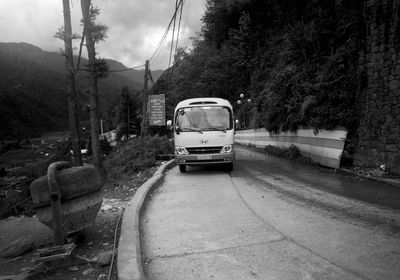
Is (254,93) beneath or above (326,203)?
above

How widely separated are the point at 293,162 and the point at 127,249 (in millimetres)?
11430

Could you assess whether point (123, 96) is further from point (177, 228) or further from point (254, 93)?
point (177, 228)

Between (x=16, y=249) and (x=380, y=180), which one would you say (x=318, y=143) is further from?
(x=16, y=249)

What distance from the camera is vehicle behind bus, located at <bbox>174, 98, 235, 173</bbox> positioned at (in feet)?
39.1

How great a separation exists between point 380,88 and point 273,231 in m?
7.42

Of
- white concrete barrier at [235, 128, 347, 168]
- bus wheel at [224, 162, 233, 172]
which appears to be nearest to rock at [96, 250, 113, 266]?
bus wheel at [224, 162, 233, 172]

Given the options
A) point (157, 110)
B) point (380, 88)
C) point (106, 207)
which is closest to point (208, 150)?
point (106, 207)

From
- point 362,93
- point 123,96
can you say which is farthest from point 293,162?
point 123,96

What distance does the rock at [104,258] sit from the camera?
4.48m

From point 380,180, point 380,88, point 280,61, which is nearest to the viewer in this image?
point 380,180

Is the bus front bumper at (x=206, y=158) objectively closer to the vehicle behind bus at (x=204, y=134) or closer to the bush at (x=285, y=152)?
the vehicle behind bus at (x=204, y=134)

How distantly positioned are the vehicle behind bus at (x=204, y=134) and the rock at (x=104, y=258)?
7.35m

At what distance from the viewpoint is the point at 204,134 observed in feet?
39.2

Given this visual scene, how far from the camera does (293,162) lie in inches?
592
